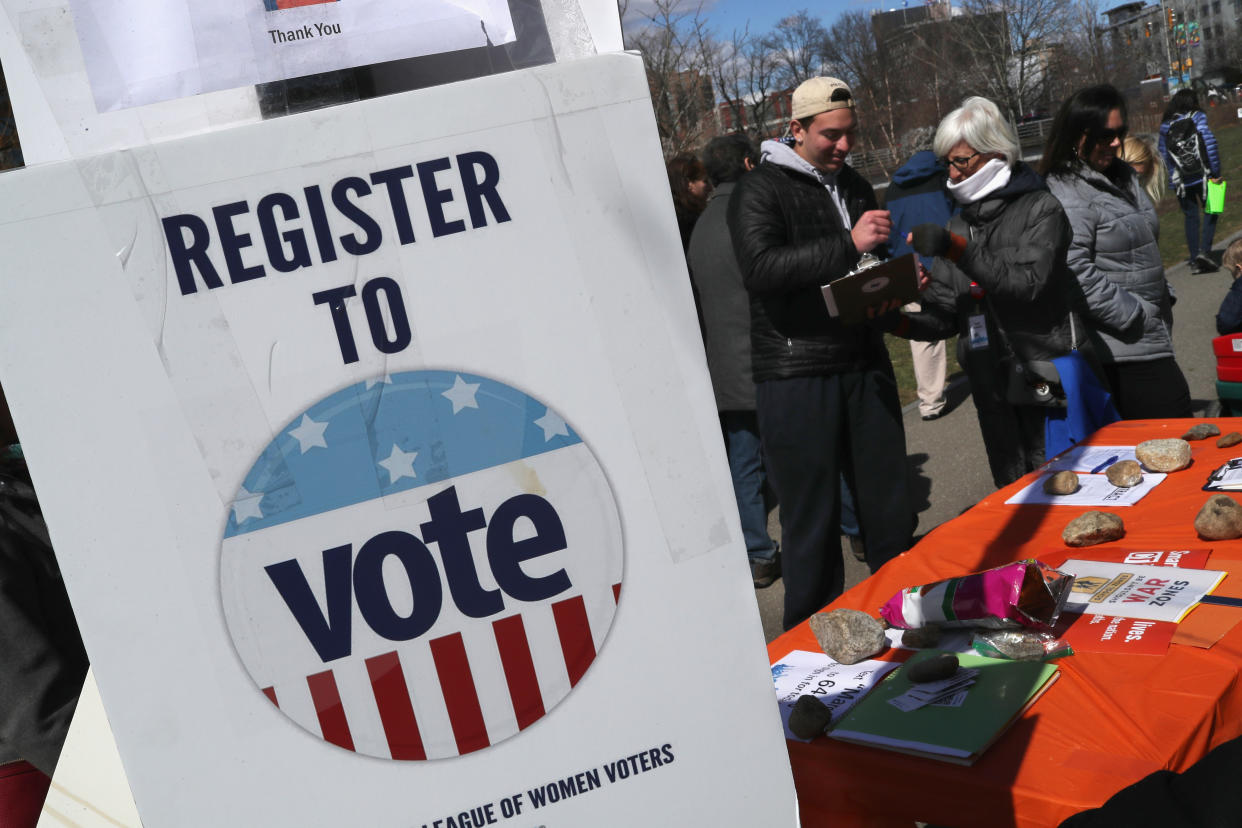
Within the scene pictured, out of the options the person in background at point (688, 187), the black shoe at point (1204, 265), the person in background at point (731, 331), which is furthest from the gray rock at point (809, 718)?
the black shoe at point (1204, 265)

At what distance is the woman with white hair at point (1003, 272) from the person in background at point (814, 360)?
315 mm

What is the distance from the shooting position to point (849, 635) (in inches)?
77.2

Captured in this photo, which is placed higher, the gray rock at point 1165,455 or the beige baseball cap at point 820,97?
the beige baseball cap at point 820,97

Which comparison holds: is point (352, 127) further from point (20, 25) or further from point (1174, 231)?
point (1174, 231)

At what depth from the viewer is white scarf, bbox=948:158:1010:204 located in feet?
11.2

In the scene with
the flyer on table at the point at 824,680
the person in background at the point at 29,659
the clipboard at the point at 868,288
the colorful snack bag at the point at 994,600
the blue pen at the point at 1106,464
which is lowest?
the blue pen at the point at 1106,464

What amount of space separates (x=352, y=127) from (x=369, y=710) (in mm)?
550

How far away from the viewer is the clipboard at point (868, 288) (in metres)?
2.97

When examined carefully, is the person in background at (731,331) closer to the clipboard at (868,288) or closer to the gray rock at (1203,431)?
the clipboard at (868,288)

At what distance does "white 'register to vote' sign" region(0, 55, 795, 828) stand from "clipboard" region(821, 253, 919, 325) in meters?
2.10

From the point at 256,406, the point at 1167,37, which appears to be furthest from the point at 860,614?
the point at 1167,37

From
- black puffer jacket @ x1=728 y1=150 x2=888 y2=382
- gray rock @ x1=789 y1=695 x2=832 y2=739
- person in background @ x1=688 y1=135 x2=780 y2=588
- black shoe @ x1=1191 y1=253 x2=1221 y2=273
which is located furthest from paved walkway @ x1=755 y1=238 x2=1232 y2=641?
gray rock @ x1=789 y1=695 x2=832 y2=739

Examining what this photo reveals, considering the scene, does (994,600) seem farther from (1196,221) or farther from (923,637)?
(1196,221)

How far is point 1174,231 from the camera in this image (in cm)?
1316
